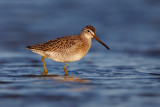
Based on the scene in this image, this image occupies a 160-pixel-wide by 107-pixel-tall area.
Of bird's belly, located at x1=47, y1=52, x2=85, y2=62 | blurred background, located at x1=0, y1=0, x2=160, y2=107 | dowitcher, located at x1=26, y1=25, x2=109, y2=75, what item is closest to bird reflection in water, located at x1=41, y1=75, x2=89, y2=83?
blurred background, located at x1=0, y1=0, x2=160, y2=107

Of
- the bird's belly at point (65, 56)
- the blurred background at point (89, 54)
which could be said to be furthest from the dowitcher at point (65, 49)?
the blurred background at point (89, 54)

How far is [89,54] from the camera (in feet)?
45.6

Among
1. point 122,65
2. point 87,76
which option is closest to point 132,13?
point 122,65

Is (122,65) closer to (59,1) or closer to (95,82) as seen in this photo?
(95,82)

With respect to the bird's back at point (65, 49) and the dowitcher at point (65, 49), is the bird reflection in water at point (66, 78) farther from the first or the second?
the bird's back at point (65, 49)

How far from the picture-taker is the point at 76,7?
75.6 ft

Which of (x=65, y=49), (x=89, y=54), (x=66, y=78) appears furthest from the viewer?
(x=89, y=54)

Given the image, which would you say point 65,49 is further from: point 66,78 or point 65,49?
point 66,78

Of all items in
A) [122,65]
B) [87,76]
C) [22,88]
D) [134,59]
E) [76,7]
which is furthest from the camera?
[76,7]

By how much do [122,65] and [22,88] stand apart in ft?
13.8

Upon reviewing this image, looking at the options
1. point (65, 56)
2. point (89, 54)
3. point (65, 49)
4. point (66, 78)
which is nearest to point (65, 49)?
point (65, 49)

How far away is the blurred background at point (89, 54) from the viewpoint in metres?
7.66

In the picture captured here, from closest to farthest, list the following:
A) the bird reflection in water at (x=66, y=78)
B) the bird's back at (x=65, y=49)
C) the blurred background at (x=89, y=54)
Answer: the blurred background at (x=89, y=54), the bird reflection in water at (x=66, y=78), the bird's back at (x=65, y=49)

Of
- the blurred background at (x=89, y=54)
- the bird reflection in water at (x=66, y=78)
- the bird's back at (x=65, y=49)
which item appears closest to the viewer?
the blurred background at (x=89, y=54)
